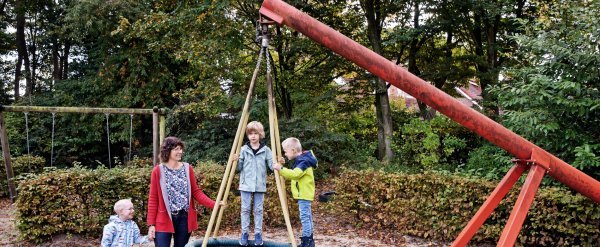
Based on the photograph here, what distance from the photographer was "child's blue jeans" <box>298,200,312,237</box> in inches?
200

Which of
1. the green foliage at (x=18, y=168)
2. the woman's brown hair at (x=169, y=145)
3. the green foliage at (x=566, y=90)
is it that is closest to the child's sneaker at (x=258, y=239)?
the woman's brown hair at (x=169, y=145)

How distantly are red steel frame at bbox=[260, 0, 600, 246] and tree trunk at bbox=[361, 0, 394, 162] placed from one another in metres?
8.77

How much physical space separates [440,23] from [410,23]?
1063mm

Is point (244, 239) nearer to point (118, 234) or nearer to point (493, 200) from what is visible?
point (118, 234)

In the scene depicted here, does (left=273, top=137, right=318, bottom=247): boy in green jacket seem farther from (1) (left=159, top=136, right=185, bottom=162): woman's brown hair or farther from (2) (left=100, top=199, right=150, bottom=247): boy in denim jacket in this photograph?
(2) (left=100, top=199, right=150, bottom=247): boy in denim jacket

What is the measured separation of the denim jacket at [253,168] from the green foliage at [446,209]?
280 centimetres

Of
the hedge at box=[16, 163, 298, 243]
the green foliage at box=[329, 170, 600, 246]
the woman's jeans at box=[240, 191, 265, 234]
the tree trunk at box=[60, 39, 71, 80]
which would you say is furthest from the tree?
the tree trunk at box=[60, 39, 71, 80]

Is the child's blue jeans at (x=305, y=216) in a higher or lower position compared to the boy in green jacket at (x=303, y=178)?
lower

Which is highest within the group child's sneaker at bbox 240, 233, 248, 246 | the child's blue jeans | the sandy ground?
the child's blue jeans

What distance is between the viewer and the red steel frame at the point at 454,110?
2965 mm

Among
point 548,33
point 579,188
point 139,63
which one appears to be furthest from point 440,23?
point 139,63

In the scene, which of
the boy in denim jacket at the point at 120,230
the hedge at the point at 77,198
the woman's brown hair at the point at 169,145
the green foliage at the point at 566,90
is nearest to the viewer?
the woman's brown hair at the point at 169,145

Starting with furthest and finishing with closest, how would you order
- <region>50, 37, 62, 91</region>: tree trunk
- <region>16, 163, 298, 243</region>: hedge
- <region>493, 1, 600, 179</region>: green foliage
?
1. <region>50, 37, 62, 91</region>: tree trunk
2. <region>16, 163, 298, 243</region>: hedge
3. <region>493, 1, 600, 179</region>: green foliage

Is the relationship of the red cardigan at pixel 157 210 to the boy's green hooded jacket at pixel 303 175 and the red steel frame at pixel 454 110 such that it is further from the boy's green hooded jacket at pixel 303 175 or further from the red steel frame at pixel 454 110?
the red steel frame at pixel 454 110
